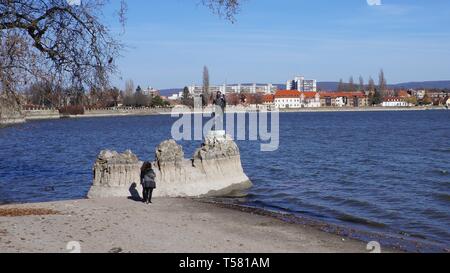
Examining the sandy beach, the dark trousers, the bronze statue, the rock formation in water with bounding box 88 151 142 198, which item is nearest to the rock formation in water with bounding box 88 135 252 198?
the rock formation in water with bounding box 88 151 142 198

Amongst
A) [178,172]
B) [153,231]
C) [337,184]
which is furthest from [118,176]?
[337,184]

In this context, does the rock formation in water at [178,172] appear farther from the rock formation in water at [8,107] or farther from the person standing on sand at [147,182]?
the rock formation in water at [8,107]

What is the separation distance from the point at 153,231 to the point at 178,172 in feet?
30.5

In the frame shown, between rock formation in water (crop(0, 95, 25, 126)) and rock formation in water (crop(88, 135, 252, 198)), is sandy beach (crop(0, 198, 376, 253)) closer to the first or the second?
rock formation in water (crop(88, 135, 252, 198))

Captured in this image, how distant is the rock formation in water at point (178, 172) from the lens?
74.9 feet

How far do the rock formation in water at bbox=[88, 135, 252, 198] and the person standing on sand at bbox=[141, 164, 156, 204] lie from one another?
2.02m

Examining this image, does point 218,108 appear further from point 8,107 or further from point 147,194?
point 8,107

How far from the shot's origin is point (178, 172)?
24.2 m

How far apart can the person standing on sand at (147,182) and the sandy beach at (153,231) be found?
53 centimetres

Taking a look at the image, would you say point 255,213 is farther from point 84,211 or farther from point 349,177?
point 349,177

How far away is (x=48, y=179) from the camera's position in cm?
3284

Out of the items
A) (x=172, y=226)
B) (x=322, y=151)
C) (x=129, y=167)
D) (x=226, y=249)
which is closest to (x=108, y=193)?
(x=129, y=167)
